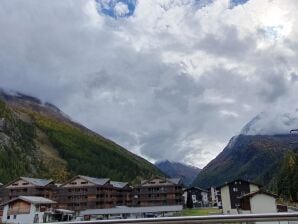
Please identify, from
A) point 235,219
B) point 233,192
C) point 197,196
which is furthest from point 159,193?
point 235,219

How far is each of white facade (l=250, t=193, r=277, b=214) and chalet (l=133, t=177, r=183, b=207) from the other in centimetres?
5631

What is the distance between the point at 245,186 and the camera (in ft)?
322

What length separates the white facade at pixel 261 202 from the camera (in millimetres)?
69225

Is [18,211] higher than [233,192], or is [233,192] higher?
[233,192]

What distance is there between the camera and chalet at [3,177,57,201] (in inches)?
4884

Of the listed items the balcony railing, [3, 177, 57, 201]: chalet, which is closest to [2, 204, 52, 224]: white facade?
[3, 177, 57, 201]: chalet

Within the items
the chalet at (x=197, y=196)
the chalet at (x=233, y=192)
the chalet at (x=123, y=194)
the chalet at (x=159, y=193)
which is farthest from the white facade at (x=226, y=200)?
the chalet at (x=197, y=196)

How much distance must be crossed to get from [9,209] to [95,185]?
3460 cm

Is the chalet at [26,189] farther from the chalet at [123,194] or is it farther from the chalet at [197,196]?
the chalet at [197,196]

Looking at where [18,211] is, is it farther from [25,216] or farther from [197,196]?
[197,196]

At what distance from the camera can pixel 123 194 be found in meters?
137

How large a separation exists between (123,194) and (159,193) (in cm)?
1579

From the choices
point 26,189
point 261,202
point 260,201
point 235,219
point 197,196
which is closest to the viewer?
point 235,219

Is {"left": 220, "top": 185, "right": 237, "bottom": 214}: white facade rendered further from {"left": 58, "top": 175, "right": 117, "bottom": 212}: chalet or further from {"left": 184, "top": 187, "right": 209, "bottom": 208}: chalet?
→ {"left": 184, "top": 187, "right": 209, "bottom": 208}: chalet
